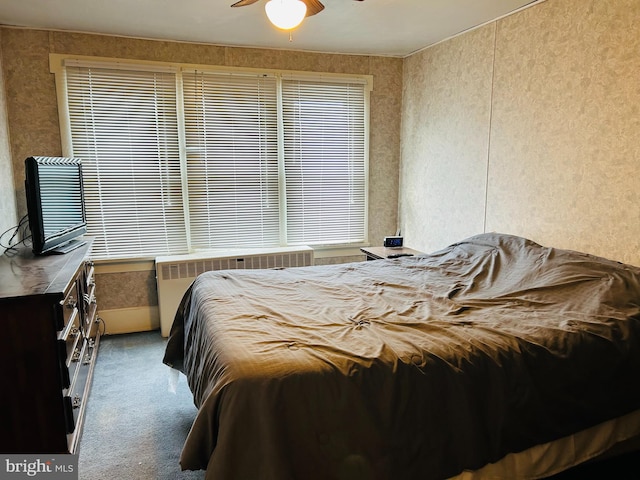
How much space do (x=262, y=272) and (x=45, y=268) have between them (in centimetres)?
122

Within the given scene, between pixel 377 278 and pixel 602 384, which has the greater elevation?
pixel 377 278

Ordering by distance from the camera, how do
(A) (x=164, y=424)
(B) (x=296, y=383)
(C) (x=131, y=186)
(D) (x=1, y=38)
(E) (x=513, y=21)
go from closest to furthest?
(B) (x=296, y=383), (A) (x=164, y=424), (E) (x=513, y=21), (D) (x=1, y=38), (C) (x=131, y=186)

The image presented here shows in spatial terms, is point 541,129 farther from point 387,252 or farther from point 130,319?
point 130,319

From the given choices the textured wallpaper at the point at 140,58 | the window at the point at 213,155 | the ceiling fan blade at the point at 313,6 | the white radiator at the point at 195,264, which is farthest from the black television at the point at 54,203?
the ceiling fan blade at the point at 313,6

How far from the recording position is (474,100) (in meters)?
3.49

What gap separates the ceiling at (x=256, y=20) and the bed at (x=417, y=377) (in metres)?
1.86

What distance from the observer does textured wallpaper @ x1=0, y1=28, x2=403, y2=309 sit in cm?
344

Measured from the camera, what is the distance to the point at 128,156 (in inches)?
149

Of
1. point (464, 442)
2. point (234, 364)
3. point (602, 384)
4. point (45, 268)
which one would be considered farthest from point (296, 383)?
point (45, 268)

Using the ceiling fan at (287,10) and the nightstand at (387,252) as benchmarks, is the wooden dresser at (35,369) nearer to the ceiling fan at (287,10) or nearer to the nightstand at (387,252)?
the ceiling fan at (287,10)

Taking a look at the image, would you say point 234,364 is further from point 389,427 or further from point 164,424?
point 164,424

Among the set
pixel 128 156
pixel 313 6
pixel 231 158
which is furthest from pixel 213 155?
pixel 313 6

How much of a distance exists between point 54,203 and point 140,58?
5.20 ft

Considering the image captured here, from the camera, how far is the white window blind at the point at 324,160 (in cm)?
425
